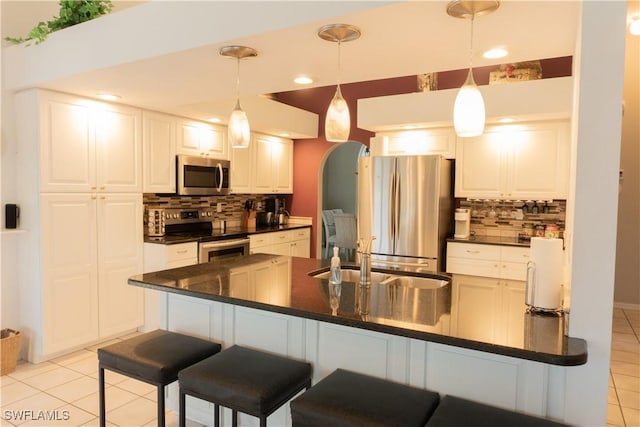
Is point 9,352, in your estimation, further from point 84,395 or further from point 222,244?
point 222,244

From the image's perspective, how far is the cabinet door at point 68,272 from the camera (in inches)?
132

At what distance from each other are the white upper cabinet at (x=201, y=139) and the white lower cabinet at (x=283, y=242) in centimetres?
107

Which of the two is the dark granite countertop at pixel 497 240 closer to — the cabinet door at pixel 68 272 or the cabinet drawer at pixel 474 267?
the cabinet drawer at pixel 474 267

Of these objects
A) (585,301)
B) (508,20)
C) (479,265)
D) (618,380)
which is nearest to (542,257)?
(585,301)

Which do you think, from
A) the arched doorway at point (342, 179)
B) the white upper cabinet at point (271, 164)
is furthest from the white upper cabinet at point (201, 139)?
the arched doorway at point (342, 179)

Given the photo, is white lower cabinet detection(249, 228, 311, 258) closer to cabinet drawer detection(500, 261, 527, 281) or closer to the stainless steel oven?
the stainless steel oven

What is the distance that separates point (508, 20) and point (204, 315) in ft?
6.99

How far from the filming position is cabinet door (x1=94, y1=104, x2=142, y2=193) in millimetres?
3688

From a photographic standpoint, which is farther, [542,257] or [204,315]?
[204,315]

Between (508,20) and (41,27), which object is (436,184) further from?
(41,27)

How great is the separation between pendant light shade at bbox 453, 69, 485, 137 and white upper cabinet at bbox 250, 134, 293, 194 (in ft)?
12.3

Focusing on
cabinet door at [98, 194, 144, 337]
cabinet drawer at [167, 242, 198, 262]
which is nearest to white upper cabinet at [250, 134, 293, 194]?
cabinet drawer at [167, 242, 198, 262]

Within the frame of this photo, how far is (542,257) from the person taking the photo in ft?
5.59

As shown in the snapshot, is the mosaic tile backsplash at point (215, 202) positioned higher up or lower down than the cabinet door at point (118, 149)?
lower down
